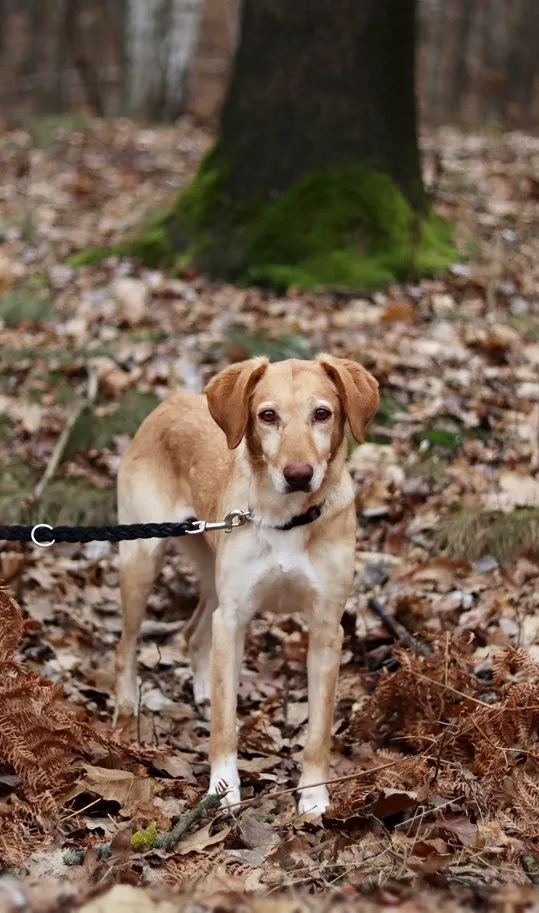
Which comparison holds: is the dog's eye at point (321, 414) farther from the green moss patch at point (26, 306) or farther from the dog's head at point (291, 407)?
the green moss patch at point (26, 306)

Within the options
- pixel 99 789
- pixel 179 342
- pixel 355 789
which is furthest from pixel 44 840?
pixel 179 342

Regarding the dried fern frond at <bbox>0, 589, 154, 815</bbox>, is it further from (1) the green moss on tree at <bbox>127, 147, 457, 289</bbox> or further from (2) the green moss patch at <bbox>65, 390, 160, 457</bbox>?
(1) the green moss on tree at <bbox>127, 147, 457, 289</bbox>

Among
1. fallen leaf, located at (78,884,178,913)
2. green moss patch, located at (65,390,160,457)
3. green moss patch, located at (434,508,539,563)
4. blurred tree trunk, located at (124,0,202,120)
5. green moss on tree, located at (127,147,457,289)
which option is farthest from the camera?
blurred tree trunk, located at (124,0,202,120)

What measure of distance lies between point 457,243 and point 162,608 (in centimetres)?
543

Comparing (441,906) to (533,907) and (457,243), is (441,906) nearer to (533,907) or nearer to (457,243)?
(533,907)

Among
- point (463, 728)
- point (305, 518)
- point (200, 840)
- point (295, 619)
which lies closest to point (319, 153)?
point (295, 619)

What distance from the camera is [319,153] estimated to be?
9805 mm

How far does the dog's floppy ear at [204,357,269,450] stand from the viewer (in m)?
4.39

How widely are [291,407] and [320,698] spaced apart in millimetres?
1245

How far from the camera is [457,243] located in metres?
10.8

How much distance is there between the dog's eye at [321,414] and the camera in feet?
14.1

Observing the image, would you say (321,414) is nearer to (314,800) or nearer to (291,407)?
(291,407)

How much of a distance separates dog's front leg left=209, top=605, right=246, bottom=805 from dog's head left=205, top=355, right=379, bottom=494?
68 cm

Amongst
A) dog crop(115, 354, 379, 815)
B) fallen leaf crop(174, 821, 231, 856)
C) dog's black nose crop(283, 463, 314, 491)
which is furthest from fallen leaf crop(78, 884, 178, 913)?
dog's black nose crop(283, 463, 314, 491)
